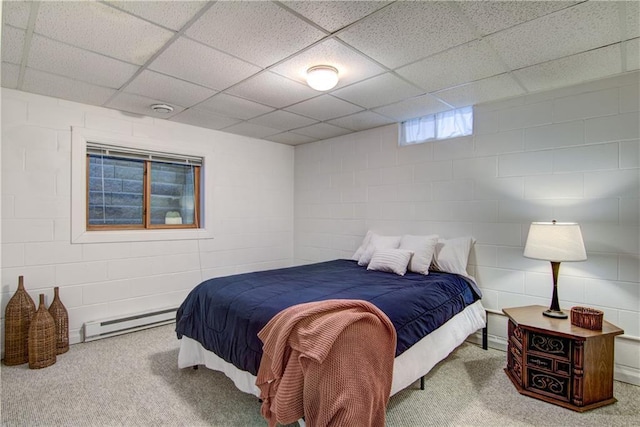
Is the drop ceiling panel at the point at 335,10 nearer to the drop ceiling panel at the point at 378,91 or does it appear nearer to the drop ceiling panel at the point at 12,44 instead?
the drop ceiling panel at the point at 378,91

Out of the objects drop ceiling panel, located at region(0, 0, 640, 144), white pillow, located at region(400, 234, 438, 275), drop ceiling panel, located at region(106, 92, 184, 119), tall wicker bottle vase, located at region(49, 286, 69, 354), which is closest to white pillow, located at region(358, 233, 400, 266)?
white pillow, located at region(400, 234, 438, 275)

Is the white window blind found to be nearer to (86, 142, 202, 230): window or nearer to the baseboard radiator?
(86, 142, 202, 230): window

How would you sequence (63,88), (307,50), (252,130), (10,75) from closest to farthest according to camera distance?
(307,50) < (10,75) < (63,88) < (252,130)

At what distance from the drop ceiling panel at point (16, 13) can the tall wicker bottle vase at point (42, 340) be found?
2.09m

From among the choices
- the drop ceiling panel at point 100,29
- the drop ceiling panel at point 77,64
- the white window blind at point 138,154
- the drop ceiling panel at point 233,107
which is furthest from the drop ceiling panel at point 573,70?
the white window blind at point 138,154

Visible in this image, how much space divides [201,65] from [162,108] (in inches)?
45.0

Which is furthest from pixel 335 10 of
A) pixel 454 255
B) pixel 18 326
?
pixel 18 326

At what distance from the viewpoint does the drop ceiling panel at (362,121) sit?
142 inches

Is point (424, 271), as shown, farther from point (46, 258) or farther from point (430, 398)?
point (46, 258)

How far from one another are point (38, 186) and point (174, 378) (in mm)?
2081

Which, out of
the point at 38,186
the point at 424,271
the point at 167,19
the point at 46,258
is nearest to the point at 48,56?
the point at 167,19

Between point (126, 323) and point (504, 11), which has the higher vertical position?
point (504, 11)

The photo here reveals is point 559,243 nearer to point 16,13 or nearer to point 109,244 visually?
point 16,13

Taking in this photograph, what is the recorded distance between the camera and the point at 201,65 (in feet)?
7.99
